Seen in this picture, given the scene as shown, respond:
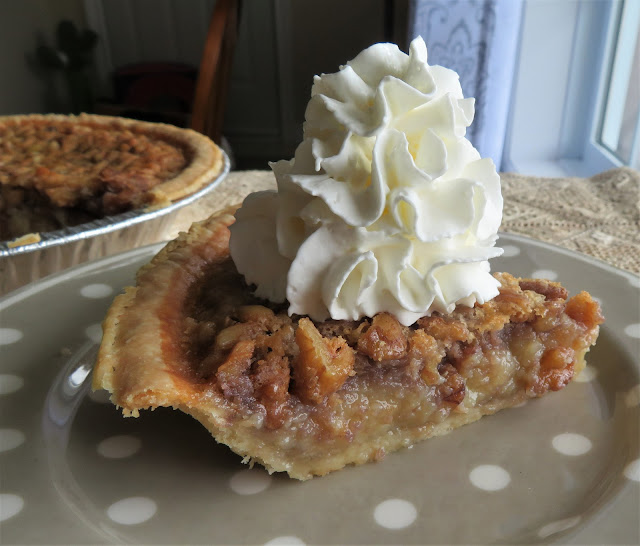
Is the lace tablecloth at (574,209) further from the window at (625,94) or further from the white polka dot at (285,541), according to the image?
the white polka dot at (285,541)

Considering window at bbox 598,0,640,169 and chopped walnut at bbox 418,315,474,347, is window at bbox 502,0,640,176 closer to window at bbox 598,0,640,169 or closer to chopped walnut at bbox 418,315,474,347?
window at bbox 598,0,640,169

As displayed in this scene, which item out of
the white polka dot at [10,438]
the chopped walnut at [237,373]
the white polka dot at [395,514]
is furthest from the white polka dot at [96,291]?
the white polka dot at [395,514]

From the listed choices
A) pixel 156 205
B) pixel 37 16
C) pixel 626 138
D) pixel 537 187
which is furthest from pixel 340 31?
pixel 156 205

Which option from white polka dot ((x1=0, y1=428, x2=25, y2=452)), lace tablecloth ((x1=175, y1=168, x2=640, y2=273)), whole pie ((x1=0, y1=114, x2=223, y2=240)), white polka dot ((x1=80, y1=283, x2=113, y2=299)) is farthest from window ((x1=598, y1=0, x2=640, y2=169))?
white polka dot ((x1=0, y1=428, x2=25, y2=452))

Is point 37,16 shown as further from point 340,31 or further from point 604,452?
point 604,452

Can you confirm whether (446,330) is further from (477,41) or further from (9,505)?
(477,41)

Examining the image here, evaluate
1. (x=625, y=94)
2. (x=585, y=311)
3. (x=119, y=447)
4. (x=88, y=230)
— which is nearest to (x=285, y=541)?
(x=119, y=447)
